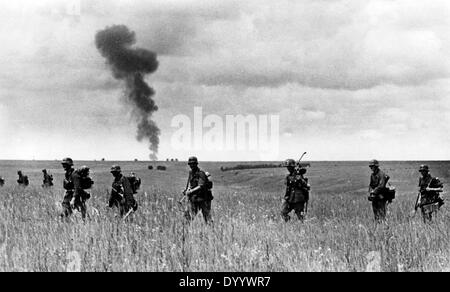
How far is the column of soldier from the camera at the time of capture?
11.5 metres

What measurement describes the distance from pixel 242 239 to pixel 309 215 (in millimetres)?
7544

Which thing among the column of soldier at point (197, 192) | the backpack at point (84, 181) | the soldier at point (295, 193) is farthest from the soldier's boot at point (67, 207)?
the soldier at point (295, 193)

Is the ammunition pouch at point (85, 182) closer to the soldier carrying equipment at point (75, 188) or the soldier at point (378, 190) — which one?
the soldier carrying equipment at point (75, 188)

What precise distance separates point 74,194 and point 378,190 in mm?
7241

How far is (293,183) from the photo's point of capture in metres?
A: 13.3

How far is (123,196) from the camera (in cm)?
1142

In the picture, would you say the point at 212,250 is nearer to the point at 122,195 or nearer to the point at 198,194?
the point at 198,194

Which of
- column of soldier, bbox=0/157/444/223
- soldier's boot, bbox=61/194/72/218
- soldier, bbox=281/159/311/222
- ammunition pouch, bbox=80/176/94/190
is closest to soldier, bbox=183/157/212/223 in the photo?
column of soldier, bbox=0/157/444/223

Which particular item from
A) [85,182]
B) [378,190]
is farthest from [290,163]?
[85,182]

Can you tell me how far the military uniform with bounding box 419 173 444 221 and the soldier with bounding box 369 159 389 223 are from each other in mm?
1128

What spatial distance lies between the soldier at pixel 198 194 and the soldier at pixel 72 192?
2265 millimetres

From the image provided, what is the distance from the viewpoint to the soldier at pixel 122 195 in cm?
1116
